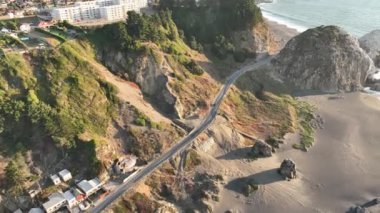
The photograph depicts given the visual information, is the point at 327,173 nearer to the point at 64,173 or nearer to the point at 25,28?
the point at 64,173

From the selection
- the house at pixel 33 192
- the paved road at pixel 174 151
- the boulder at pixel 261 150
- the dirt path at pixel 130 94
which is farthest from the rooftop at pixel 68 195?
the boulder at pixel 261 150

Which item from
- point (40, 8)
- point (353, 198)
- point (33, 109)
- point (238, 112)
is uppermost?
point (40, 8)

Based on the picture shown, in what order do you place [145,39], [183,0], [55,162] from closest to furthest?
1. [55,162]
2. [145,39]
3. [183,0]

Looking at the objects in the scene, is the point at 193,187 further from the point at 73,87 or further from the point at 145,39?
the point at 145,39

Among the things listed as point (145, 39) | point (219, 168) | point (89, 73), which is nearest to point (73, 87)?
point (89, 73)

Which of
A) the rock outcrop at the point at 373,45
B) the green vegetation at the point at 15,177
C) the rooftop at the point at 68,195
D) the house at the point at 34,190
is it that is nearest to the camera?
the green vegetation at the point at 15,177

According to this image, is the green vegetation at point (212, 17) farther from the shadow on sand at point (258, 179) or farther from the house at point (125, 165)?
the house at point (125, 165)

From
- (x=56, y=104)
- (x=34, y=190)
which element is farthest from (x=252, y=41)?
(x=34, y=190)
